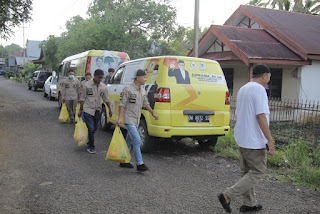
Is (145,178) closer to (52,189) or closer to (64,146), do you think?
(52,189)

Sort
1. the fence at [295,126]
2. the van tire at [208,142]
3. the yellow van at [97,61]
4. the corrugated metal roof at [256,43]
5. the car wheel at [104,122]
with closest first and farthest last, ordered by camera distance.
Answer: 1. the van tire at [208,142]
2. the fence at [295,126]
3. the car wheel at [104,122]
4. the yellow van at [97,61]
5. the corrugated metal roof at [256,43]

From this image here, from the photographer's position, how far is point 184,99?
6121 millimetres

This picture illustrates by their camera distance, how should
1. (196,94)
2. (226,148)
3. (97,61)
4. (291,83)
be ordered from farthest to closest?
(291,83) < (97,61) < (226,148) < (196,94)

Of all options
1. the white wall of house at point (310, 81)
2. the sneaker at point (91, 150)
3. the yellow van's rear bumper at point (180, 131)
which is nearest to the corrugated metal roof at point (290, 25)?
the white wall of house at point (310, 81)

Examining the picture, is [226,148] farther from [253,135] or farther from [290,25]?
[290,25]

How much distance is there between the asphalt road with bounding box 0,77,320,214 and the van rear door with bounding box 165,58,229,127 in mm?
855

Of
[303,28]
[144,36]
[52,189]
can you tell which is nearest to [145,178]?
[52,189]

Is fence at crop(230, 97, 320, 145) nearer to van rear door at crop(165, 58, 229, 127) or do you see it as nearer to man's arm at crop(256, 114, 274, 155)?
van rear door at crop(165, 58, 229, 127)

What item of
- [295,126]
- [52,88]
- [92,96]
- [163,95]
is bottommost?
[295,126]

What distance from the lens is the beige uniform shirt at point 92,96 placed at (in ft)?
21.9

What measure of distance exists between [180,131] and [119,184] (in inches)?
71.8

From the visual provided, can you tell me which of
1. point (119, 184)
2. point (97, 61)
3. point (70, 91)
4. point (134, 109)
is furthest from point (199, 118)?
point (97, 61)

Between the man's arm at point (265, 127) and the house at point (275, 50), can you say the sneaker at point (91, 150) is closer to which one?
the man's arm at point (265, 127)

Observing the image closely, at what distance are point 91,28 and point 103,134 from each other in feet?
44.9
